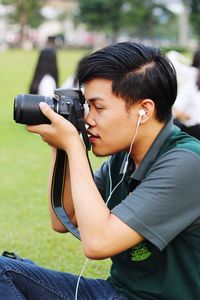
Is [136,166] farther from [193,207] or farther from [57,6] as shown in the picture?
[57,6]

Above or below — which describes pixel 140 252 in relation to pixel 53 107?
below

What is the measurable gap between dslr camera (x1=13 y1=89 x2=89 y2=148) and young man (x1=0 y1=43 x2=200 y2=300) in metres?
0.03

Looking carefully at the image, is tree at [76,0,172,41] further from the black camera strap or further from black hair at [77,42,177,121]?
black hair at [77,42,177,121]

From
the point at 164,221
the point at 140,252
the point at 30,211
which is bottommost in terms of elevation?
the point at 30,211

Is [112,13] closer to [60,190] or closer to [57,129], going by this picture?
[60,190]

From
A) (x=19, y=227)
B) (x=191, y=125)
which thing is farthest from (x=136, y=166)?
(x=191, y=125)

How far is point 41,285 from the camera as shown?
7.58 feet

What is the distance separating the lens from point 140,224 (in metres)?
2.04

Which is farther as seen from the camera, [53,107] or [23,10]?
[23,10]

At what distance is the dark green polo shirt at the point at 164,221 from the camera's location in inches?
81.0

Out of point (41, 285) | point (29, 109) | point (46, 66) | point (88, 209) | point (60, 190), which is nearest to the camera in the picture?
point (88, 209)

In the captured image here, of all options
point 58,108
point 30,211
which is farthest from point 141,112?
point 30,211

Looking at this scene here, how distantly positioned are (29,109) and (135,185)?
51 centimetres

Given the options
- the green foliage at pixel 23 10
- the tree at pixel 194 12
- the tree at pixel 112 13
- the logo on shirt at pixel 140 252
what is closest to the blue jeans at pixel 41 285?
the logo on shirt at pixel 140 252
